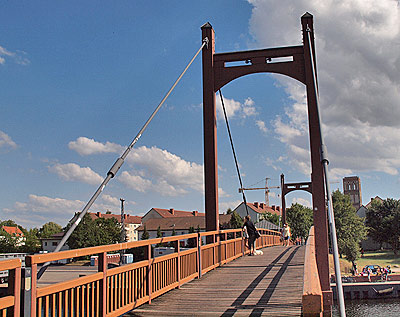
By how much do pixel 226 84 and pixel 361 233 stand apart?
57.1 metres

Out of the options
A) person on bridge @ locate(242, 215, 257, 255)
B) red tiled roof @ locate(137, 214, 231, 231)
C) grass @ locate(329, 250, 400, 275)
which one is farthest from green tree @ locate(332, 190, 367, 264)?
person on bridge @ locate(242, 215, 257, 255)

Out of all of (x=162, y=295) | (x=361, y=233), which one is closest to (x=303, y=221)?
(x=361, y=233)

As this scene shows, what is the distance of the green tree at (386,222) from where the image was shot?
238 feet

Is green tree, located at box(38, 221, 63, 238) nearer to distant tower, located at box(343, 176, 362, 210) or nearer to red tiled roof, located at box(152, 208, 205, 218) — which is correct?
red tiled roof, located at box(152, 208, 205, 218)

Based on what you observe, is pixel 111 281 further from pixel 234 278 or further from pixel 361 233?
pixel 361 233

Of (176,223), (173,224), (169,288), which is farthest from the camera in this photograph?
(176,223)

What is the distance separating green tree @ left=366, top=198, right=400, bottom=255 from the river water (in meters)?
36.6

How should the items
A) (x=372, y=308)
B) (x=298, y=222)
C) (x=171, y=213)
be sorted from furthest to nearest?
1. (x=171, y=213)
2. (x=298, y=222)
3. (x=372, y=308)

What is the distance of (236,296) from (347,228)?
198ft

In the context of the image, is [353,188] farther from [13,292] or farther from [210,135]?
[13,292]

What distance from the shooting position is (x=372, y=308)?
35.2 meters

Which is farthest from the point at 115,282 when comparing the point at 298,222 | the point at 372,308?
the point at 298,222

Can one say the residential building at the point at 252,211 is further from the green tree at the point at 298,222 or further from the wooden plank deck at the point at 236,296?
the wooden plank deck at the point at 236,296

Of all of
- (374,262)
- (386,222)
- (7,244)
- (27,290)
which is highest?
(27,290)
